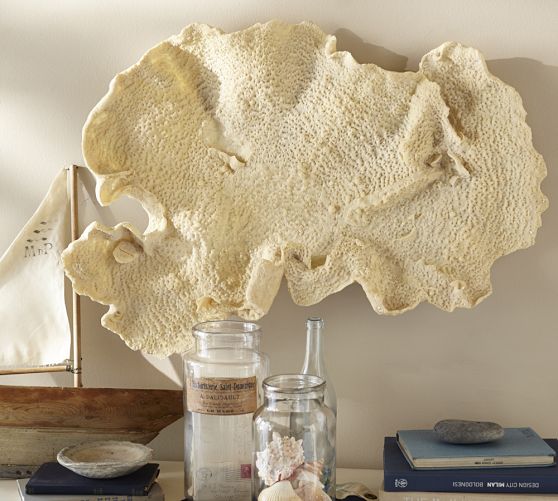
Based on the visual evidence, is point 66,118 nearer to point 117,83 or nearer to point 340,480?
point 117,83

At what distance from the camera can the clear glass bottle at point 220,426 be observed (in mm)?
1210

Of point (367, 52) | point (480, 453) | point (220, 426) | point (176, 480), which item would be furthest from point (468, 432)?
point (367, 52)

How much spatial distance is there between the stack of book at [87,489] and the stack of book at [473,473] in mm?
361

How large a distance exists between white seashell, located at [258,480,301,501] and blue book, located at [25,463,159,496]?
0.23 m

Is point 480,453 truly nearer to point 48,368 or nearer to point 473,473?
point 473,473

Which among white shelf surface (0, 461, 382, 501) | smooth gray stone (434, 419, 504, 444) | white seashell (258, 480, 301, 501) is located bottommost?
white shelf surface (0, 461, 382, 501)

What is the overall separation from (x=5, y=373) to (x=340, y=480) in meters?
0.61

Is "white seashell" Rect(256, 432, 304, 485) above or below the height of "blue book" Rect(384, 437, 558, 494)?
above

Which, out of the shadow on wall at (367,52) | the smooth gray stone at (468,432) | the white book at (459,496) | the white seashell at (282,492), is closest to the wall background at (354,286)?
the shadow on wall at (367,52)

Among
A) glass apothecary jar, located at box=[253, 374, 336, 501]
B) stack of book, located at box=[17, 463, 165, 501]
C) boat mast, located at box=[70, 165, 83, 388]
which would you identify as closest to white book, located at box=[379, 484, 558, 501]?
glass apothecary jar, located at box=[253, 374, 336, 501]

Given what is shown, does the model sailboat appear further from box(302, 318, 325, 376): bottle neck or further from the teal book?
the teal book

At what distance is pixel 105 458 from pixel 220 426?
0.22 meters

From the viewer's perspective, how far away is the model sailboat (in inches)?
52.6

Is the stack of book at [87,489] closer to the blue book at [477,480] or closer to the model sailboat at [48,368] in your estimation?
the model sailboat at [48,368]
